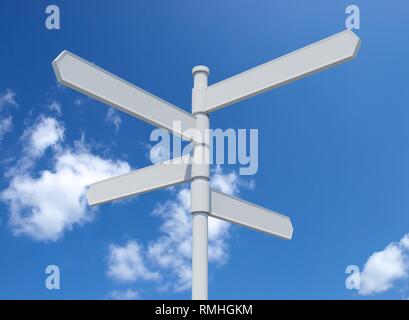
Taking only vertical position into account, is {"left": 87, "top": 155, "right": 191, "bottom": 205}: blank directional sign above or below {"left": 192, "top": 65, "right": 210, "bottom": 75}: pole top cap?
below

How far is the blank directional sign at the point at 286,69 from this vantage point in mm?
4445

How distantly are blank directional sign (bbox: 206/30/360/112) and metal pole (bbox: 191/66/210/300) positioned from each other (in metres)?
0.12

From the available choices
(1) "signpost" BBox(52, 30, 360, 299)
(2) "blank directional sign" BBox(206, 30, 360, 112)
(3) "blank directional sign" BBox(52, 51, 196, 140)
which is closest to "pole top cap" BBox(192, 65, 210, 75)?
(1) "signpost" BBox(52, 30, 360, 299)

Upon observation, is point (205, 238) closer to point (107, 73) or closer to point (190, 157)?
point (190, 157)

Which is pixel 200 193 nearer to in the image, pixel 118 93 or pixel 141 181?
pixel 141 181

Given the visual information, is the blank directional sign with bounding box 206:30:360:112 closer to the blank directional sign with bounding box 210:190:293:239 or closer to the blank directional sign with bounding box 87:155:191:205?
the blank directional sign with bounding box 87:155:191:205

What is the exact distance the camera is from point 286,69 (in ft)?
15.1

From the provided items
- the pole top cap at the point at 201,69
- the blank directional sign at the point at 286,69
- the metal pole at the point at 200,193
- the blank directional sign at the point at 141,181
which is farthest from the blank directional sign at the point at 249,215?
the pole top cap at the point at 201,69

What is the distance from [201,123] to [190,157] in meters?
0.29

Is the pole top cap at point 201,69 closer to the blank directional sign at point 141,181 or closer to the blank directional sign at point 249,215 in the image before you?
the blank directional sign at point 141,181

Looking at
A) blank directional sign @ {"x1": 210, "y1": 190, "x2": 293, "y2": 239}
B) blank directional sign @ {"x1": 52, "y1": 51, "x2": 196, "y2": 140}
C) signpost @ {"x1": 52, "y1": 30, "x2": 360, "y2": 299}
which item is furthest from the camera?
blank directional sign @ {"x1": 210, "y1": 190, "x2": 293, "y2": 239}

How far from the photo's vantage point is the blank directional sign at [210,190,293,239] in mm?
4758
